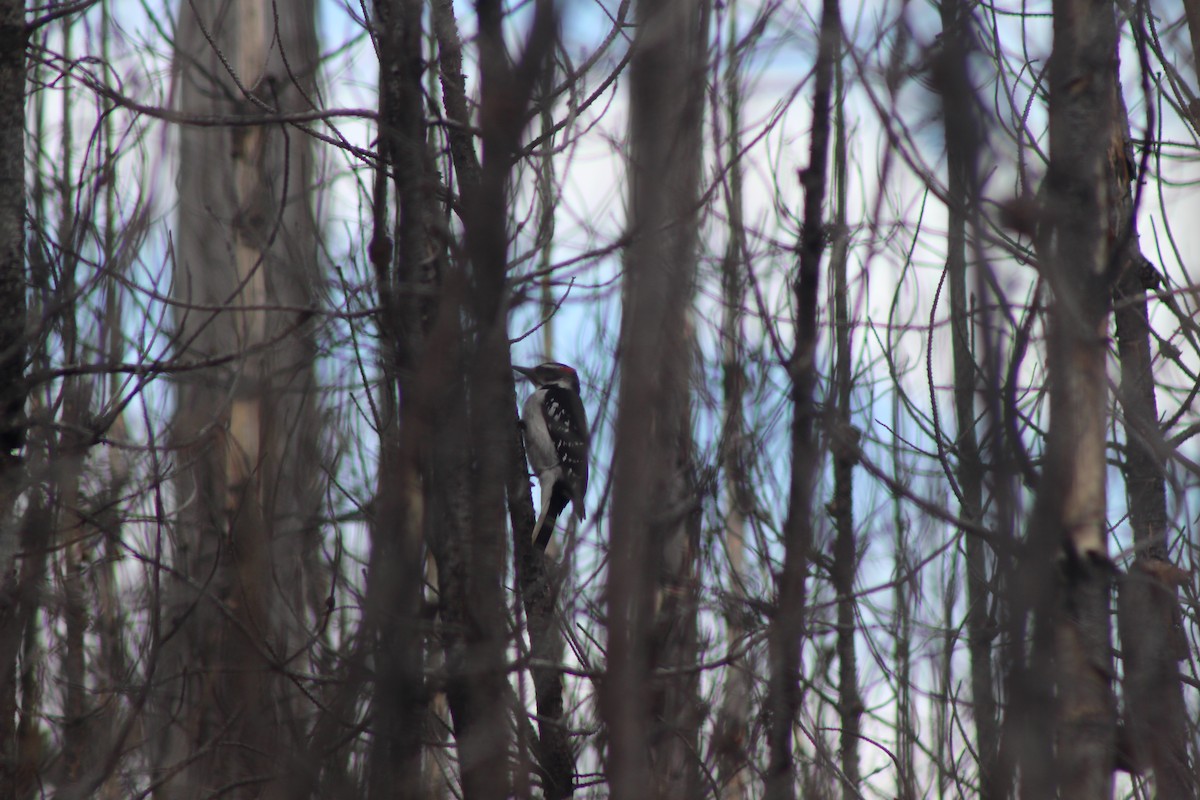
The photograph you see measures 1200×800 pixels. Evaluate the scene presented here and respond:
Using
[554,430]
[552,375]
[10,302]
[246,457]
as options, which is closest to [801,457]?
[10,302]

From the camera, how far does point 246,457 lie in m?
4.30

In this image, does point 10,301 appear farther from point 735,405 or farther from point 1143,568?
point 1143,568

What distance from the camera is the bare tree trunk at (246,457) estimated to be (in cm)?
191

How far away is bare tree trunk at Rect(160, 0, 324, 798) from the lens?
1914 mm

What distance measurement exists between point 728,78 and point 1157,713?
5.21 feet

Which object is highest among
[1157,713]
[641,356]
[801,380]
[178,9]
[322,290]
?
[178,9]

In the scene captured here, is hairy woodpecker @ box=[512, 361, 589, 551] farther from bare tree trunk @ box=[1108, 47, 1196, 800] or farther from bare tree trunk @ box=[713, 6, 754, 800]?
bare tree trunk @ box=[713, 6, 754, 800]

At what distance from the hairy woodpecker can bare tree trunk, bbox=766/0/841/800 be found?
5415 millimetres

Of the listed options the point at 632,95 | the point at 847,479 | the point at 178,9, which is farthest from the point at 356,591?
the point at 178,9

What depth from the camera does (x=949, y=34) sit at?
159 centimetres

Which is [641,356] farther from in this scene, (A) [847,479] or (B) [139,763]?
(B) [139,763]

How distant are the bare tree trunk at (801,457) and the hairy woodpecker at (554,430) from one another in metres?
5.41

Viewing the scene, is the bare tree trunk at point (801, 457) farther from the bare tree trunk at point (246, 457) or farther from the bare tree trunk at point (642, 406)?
the bare tree trunk at point (246, 457)

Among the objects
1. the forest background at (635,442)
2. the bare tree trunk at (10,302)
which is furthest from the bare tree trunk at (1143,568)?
the bare tree trunk at (10,302)
